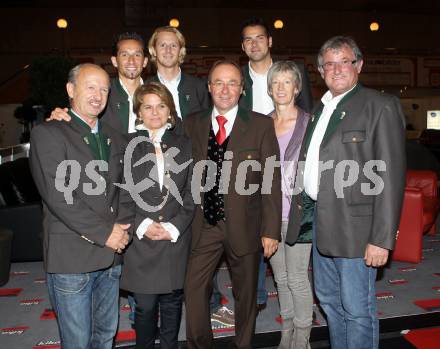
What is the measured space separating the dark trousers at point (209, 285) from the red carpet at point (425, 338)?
3.68 feet

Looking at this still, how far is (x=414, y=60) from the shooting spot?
12883 mm

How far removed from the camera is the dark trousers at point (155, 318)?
7.68ft

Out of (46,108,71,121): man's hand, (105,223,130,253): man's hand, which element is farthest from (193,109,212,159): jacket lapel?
(46,108,71,121): man's hand

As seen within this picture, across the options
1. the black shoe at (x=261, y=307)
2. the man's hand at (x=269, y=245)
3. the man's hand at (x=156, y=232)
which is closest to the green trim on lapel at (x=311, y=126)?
the man's hand at (x=269, y=245)

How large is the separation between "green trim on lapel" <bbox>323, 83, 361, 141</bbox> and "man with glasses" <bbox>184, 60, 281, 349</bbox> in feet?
1.18

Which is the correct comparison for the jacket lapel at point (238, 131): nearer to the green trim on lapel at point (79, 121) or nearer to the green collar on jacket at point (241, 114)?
the green collar on jacket at point (241, 114)

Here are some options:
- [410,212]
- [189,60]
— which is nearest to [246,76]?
[410,212]

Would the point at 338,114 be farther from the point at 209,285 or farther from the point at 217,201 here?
the point at 209,285

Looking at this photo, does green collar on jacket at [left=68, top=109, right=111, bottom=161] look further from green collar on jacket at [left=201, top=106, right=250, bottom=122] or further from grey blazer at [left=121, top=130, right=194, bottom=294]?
green collar on jacket at [left=201, top=106, right=250, bottom=122]

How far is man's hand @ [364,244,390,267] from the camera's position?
2.12 metres

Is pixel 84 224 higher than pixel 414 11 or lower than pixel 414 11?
lower

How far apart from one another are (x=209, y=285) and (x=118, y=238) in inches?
27.7

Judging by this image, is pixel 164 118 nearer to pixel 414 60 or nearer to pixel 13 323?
pixel 13 323

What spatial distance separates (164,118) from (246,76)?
1.04 metres
